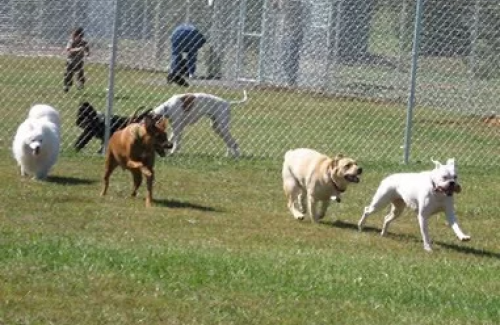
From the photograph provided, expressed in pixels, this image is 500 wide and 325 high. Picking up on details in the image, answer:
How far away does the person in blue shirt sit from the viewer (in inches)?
792

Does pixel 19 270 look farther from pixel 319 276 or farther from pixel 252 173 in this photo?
pixel 252 173

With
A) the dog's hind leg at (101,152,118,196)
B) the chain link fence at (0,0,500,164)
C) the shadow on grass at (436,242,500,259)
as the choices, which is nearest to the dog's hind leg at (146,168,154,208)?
the dog's hind leg at (101,152,118,196)

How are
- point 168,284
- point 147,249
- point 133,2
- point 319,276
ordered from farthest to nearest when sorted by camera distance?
point 133,2 → point 147,249 → point 319,276 → point 168,284

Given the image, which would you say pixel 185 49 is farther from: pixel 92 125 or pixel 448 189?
pixel 448 189

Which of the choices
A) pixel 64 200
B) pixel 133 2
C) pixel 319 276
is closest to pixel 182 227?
pixel 64 200

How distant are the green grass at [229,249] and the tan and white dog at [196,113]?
27cm

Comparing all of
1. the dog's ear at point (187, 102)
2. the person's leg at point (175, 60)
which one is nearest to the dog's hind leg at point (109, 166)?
the dog's ear at point (187, 102)

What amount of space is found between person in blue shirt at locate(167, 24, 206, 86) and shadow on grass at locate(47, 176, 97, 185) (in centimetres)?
742

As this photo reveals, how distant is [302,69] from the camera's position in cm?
2023

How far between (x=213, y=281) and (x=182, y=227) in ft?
8.22

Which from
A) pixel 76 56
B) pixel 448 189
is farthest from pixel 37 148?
pixel 76 56

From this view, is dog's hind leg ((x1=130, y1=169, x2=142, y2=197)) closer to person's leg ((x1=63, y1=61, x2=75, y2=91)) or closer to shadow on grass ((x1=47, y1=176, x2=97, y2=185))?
shadow on grass ((x1=47, y1=176, x2=97, y2=185))

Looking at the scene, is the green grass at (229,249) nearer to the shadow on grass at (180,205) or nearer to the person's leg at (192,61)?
the shadow on grass at (180,205)

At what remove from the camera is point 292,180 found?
1104 cm
